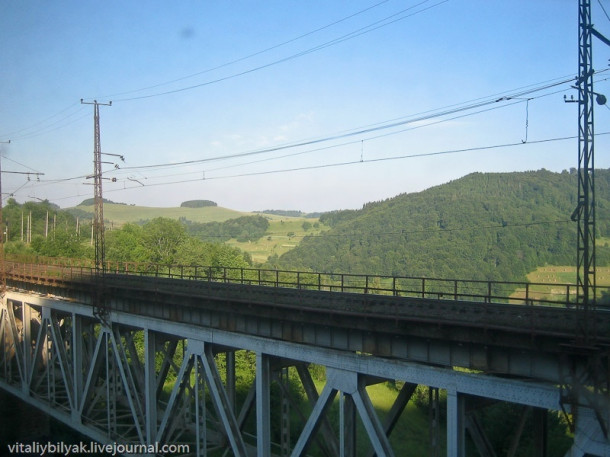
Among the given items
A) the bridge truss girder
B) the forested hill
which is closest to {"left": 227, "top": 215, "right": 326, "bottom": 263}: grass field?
the forested hill

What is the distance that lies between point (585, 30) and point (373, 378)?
403 inches

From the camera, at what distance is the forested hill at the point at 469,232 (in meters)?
55.9

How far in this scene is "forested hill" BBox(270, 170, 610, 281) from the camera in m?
55.9

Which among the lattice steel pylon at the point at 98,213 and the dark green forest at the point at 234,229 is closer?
the lattice steel pylon at the point at 98,213

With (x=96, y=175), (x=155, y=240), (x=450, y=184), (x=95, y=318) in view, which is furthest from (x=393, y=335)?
(x=450, y=184)

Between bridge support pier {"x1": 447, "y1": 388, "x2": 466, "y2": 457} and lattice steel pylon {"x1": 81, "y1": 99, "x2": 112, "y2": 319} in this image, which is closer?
bridge support pier {"x1": 447, "y1": 388, "x2": 466, "y2": 457}

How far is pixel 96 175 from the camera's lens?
2494cm

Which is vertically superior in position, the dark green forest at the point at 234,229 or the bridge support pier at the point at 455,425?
the dark green forest at the point at 234,229

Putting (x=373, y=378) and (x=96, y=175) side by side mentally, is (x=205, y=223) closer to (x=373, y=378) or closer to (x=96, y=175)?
(x=96, y=175)

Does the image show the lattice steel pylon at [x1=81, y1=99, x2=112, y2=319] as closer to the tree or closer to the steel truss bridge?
the steel truss bridge

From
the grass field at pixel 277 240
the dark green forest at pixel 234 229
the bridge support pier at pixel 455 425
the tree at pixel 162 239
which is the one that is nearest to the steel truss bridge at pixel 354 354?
the bridge support pier at pixel 455 425

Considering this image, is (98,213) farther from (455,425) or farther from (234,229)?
(234,229)

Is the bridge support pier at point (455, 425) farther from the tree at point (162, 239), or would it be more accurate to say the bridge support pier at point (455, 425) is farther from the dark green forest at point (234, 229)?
the dark green forest at point (234, 229)

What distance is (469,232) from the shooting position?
66500mm
